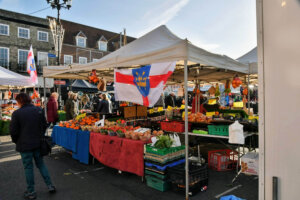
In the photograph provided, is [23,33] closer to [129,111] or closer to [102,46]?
[102,46]

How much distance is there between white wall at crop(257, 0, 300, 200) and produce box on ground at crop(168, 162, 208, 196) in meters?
2.61

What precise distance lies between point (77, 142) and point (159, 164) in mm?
2823

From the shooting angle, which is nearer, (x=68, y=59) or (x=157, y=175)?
(x=157, y=175)

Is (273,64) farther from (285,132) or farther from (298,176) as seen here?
(298,176)

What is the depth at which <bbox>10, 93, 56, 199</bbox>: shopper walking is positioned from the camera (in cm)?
358

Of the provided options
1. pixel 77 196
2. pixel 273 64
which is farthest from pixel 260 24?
pixel 77 196

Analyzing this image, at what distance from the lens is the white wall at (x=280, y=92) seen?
1246mm

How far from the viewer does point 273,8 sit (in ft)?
4.48

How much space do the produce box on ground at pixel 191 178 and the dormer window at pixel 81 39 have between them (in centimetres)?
3107

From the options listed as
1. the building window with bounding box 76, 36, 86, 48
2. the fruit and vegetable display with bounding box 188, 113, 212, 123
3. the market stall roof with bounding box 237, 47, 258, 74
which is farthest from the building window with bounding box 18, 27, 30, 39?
the fruit and vegetable display with bounding box 188, 113, 212, 123

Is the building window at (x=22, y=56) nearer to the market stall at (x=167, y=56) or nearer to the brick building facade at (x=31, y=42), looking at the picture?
the brick building facade at (x=31, y=42)

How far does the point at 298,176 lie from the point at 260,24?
3.15 ft

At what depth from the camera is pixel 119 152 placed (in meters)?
4.84

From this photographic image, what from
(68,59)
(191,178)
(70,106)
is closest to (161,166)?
(191,178)
